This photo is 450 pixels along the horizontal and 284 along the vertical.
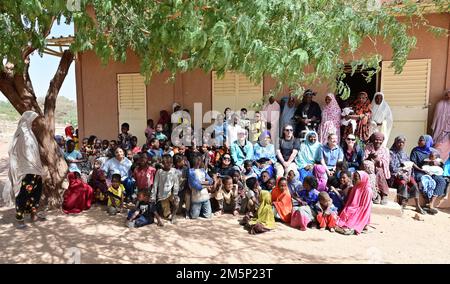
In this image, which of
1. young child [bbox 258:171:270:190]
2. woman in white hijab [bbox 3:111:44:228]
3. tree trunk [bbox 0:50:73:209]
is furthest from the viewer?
young child [bbox 258:171:270:190]

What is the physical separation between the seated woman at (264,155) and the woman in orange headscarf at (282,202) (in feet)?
2.63

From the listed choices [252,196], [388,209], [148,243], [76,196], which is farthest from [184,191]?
[388,209]

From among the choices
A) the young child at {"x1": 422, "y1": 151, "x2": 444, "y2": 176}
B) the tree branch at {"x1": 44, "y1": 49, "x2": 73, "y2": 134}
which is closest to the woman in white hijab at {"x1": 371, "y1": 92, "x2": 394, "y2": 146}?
the young child at {"x1": 422, "y1": 151, "x2": 444, "y2": 176}

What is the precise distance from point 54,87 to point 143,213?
2.67m

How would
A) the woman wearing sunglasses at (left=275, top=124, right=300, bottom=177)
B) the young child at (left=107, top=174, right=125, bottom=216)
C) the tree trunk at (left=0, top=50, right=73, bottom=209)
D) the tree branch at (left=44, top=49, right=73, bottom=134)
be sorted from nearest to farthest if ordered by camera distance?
1. the tree trunk at (left=0, top=50, right=73, bottom=209)
2. the young child at (left=107, top=174, right=125, bottom=216)
3. the tree branch at (left=44, top=49, right=73, bottom=134)
4. the woman wearing sunglasses at (left=275, top=124, right=300, bottom=177)

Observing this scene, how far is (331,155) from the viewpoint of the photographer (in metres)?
5.22

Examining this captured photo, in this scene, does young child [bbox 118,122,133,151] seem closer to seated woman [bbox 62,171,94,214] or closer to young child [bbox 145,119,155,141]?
young child [bbox 145,119,155,141]

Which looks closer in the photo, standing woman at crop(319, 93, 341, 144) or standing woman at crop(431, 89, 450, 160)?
standing woman at crop(431, 89, 450, 160)

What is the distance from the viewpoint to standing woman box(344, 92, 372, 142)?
5.72 metres

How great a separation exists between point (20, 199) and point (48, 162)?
886 mm

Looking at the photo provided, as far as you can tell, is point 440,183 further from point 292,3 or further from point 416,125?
point 292,3

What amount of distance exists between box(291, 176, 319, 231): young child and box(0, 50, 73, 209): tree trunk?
3.67m
